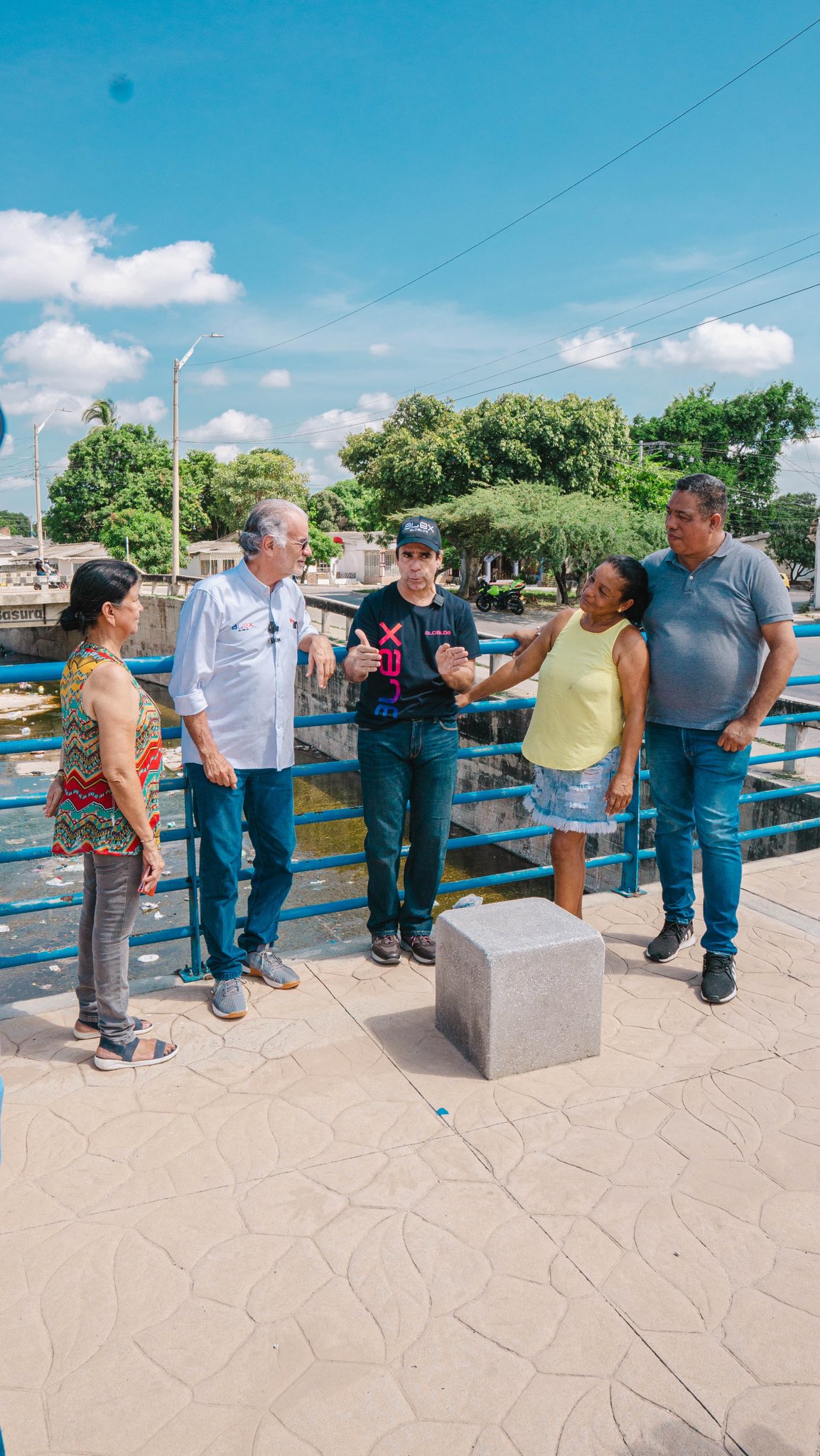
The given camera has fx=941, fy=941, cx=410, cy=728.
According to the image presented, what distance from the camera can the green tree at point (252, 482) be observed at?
49750 millimetres

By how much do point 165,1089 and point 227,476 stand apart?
52.4 meters

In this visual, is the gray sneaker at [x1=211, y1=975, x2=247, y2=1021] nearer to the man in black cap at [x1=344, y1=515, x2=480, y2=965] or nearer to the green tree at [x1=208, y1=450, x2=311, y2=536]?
the man in black cap at [x1=344, y1=515, x2=480, y2=965]

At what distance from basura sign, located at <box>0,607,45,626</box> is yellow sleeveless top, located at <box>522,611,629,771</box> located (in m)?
31.3

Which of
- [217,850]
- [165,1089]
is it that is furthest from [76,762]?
[165,1089]

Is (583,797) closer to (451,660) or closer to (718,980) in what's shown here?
(451,660)

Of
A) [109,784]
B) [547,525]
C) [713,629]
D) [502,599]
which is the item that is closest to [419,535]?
[713,629]

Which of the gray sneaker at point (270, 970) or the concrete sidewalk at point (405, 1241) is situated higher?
the gray sneaker at point (270, 970)

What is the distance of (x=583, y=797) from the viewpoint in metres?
3.57

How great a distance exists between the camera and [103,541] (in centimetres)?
4900

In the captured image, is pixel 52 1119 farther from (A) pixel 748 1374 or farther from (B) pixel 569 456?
(B) pixel 569 456

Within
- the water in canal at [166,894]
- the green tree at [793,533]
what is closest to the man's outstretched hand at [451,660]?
the water in canal at [166,894]

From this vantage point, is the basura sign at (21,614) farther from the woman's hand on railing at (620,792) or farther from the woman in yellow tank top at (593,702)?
the woman's hand on railing at (620,792)

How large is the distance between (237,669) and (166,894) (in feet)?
33.5

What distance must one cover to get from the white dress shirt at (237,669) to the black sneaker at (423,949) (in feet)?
A: 3.22
